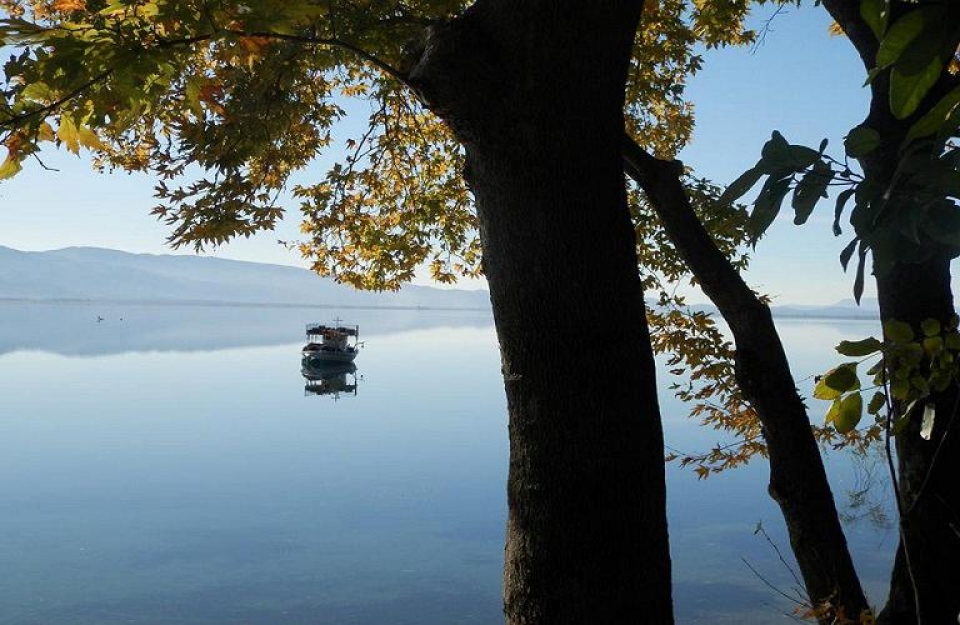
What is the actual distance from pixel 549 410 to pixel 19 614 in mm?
20758

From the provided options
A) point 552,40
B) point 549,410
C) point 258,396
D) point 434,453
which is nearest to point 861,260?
point 549,410

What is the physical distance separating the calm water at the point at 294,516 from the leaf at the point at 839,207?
15131 mm

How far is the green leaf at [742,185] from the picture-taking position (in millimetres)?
1248

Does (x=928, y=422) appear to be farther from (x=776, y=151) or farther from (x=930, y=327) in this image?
(x=776, y=151)

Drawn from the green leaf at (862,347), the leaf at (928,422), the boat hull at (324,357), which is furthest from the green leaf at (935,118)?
the boat hull at (324,357)

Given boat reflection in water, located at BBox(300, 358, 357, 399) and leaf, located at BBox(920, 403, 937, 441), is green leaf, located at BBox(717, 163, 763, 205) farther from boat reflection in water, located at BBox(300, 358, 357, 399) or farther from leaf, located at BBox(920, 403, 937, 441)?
boat reflection in water, located at BBox(300, 358, 357, 399)

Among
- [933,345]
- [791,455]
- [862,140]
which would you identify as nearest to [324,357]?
[791,455]

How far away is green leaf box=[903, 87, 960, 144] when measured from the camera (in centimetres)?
96

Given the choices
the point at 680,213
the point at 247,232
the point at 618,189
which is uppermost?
the point at 247,232

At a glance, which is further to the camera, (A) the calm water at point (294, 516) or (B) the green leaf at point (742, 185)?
(A) the calm water at point (294, 516)

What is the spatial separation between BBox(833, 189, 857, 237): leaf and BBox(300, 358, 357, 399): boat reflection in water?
55616 millimetres

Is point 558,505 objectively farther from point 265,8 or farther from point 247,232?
point 247,232

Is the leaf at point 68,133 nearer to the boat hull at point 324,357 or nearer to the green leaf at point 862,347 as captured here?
the green leaf at point 862,347

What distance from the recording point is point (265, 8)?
7.93ft
